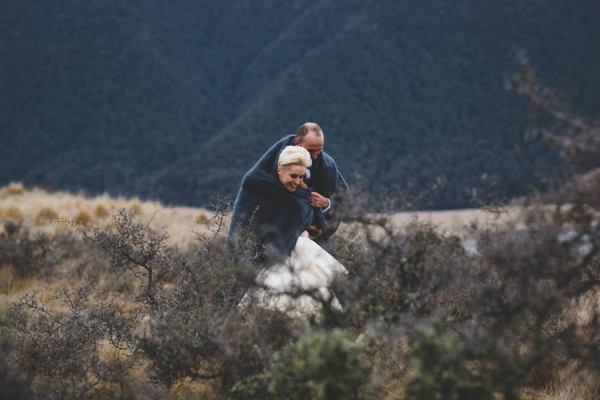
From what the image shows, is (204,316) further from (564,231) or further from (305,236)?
(564,231)

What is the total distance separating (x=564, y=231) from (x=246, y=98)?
38.4 m

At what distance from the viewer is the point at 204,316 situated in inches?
121

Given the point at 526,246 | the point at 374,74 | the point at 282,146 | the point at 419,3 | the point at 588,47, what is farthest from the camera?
the point at 419,3

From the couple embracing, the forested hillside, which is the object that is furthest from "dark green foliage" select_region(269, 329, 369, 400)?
the forested hillside

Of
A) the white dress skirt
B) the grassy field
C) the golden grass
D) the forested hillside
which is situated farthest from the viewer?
the forested hillside

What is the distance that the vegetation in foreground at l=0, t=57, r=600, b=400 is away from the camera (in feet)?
7.75

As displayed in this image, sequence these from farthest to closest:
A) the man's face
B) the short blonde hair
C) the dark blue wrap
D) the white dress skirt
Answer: the man's face, the dark blue wrap, the short blonde hair, the white dress skirt

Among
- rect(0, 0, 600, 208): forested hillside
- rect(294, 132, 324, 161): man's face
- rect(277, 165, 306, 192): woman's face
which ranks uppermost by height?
rect(294, 132, 324, 161): man's face

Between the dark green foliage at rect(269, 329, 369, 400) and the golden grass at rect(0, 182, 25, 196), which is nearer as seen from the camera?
the dark green foliage at rect(269, 329, 369, 400)

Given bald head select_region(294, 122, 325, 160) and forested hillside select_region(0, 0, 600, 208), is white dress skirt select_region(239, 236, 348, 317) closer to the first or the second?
bald head select_region(294, 122, 325, 160)

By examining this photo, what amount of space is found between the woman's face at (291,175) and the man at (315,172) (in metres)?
0.22

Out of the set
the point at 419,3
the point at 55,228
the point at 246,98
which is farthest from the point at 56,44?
the point at 55,228

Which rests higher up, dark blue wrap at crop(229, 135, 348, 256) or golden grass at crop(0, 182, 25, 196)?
dark blue wrap at crop(229, 135, 348, 256)

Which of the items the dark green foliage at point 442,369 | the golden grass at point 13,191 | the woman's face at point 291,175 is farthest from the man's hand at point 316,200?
the golden grass at point 13,191
